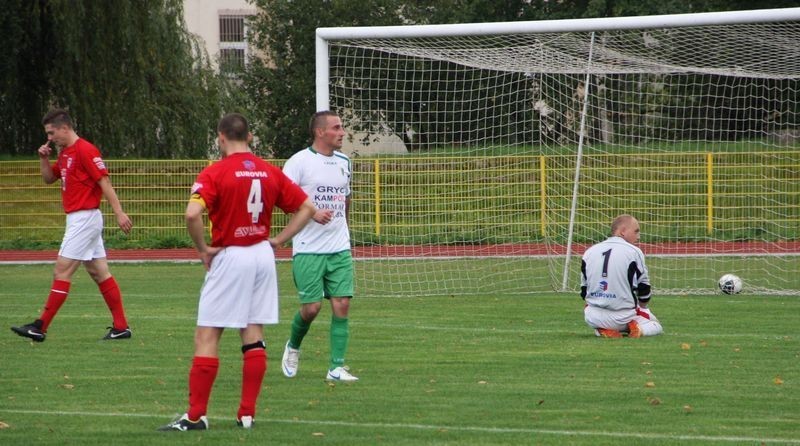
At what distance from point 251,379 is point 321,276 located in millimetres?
2313

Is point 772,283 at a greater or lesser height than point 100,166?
lesser

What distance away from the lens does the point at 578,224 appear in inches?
998

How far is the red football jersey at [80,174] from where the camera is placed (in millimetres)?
12016

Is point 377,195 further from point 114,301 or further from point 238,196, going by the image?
point 238,196

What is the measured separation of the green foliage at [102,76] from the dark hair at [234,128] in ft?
74.5

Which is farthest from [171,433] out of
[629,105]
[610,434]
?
[629,105]

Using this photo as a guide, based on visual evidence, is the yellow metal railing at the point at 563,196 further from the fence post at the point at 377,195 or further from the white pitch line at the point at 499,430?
the white pitch line at the point at 499,430

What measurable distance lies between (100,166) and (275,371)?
3.04 metres

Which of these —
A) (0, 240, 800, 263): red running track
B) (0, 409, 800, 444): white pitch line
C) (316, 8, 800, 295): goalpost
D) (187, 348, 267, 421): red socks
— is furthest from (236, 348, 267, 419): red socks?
(0, 240, 800, 263): red running track

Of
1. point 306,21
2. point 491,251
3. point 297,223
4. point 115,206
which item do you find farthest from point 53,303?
point 306,21

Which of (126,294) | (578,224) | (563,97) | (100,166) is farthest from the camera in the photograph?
(578,224)

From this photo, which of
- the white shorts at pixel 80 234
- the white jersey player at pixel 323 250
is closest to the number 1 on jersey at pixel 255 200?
the white jersey player at pixel 323 250

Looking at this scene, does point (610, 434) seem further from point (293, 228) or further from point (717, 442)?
point (293, 228)

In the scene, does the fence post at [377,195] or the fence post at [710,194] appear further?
the fence post at [710,194]
